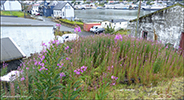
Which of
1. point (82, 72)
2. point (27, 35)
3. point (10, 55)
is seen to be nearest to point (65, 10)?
point (27, 35)

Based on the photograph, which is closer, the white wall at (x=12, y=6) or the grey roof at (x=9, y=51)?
the grey roof at (x=9, y=51)

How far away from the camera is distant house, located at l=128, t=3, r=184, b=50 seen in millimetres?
9320

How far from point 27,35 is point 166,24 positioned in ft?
35.1

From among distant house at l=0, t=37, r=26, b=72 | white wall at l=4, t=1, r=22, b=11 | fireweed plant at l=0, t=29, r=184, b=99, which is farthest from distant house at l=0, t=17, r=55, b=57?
white wall at l=4, t=1, r=22, b=11

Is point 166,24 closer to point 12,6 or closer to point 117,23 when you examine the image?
point 117,23

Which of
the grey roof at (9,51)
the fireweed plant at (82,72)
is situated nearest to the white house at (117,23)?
the grey roof at (9,51)

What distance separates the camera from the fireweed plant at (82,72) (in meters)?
2.34

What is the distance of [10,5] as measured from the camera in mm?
51125

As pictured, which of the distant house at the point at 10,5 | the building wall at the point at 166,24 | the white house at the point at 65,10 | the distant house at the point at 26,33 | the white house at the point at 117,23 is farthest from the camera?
the distant house at the point at 10,5

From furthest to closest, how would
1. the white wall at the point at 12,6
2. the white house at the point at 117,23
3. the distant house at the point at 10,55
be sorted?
the white wall at the point at 12,6 < the white house at the point at 117,23 < the distant house at the point at 10,55

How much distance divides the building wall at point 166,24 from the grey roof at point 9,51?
853cm

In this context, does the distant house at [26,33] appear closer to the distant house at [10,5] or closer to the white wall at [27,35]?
the white wall at [27,35]

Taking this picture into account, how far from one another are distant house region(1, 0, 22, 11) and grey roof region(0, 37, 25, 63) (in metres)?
50.1

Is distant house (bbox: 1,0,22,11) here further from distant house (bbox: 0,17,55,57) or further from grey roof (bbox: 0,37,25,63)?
grey roof (bbox: 0,37,25,63)
